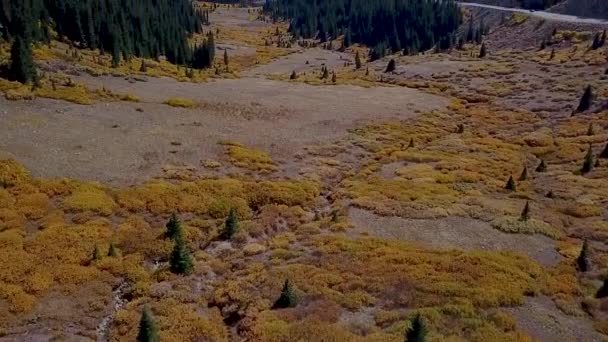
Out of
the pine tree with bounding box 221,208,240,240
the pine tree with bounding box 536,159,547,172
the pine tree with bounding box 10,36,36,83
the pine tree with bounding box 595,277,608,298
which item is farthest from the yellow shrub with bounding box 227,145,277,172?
the pine tree with bounding box 595,277,608,298

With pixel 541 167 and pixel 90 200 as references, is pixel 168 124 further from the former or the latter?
pixel 541 167

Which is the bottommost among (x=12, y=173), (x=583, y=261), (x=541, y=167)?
(x=583, y=261)

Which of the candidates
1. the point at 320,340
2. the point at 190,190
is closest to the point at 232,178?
the point at 190,190

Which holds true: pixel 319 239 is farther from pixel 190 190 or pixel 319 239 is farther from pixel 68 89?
pixel 68 89

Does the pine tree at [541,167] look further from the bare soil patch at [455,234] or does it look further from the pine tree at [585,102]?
the pine tree at [585,102]

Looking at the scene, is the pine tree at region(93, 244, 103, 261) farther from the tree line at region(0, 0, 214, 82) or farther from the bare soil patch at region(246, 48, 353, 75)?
the bare soil patch at region(246, 48, 353, 75)

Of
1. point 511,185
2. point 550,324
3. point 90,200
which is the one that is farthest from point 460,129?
point 90,200

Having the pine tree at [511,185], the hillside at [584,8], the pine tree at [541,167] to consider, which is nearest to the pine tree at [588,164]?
the pine tree at [541,167]
